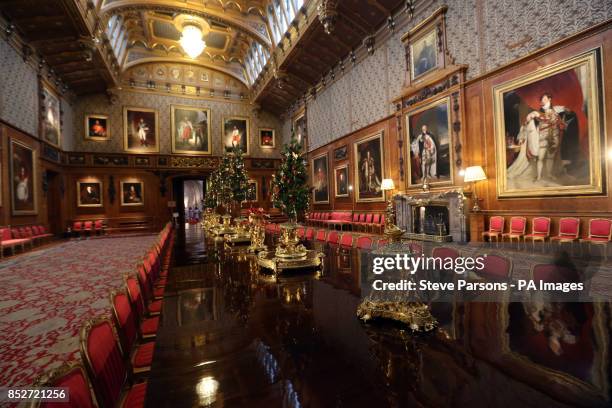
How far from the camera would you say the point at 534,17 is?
18.8 feet

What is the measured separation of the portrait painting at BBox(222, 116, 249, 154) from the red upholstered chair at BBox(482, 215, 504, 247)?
14802 millimetres

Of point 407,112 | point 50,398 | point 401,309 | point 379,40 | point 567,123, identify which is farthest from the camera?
point 379,40

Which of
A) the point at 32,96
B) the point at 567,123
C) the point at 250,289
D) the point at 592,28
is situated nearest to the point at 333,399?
the point at 250,289

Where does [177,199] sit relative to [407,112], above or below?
below

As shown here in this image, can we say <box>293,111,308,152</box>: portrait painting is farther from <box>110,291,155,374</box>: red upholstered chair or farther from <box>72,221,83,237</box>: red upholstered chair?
<box>110,291,155,374</box>: red upholstered chair

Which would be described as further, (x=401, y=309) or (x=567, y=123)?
(x=567, y=123)

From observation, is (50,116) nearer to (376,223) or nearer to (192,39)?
(192,39)

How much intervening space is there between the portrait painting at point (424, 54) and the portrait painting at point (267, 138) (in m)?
12.0

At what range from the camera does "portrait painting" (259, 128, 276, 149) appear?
19.1 meters

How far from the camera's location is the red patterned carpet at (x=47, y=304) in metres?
2.88

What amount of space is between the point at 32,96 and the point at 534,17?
15939 millimetres

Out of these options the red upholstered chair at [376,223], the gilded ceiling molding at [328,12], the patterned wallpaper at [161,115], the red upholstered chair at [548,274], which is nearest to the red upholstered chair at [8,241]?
the patterned wallpaper at [161,115]

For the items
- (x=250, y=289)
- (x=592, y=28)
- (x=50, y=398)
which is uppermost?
(x=592, y=28)

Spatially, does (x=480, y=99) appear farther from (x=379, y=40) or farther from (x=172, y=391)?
(x=172, y=391)
